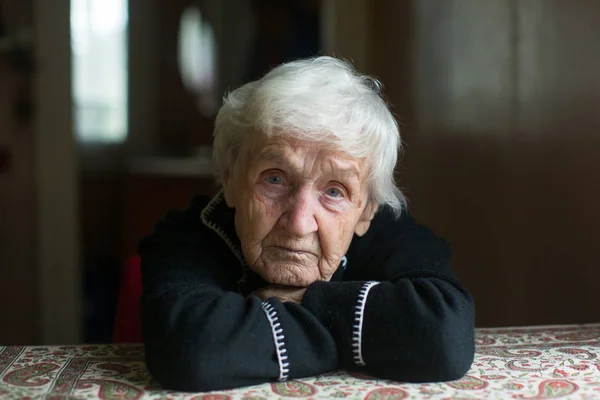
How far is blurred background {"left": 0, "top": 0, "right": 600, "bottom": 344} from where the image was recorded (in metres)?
1.77

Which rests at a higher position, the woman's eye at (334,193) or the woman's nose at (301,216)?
the woman's eye at (334,193)

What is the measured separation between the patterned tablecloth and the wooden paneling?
0.53m

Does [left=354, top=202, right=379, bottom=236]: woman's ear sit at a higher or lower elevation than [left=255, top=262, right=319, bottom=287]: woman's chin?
higher

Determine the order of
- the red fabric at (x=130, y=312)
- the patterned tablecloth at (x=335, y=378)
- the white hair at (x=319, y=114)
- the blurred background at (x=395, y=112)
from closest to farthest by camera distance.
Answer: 1. the patterned tablecloth at (x=335, y=378)
2. the white hair at (x=319, y=114)
3. the red fabric at (x=130, y=312)
4. the blurred background at (x=395, y=112)

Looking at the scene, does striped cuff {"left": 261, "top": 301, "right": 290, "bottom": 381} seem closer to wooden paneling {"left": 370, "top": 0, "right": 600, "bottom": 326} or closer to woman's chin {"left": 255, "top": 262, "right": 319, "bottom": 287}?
woman's chin {"left": 255, "top": 262, "right": 319, "bottom": 287}

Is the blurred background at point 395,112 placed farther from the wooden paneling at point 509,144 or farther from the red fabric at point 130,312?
the red fabric at point 130,312

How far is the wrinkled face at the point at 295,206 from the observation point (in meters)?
1.12

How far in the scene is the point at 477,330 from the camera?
1438 millimetres

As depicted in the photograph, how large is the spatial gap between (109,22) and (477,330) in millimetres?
3448

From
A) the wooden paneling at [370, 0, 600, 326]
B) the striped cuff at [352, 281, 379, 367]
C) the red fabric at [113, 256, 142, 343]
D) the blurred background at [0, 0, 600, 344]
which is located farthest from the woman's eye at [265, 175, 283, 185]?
the wooden paneling at [370, 0, 600, 326]

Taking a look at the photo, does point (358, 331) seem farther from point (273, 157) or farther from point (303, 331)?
point (273, 157)

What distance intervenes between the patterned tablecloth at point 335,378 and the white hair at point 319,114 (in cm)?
37

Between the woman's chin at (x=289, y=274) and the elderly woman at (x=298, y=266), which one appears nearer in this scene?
the elderly woman at (x=298, y=266)

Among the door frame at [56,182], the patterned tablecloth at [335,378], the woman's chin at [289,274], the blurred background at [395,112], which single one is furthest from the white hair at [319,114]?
the door frame at [56,182]
